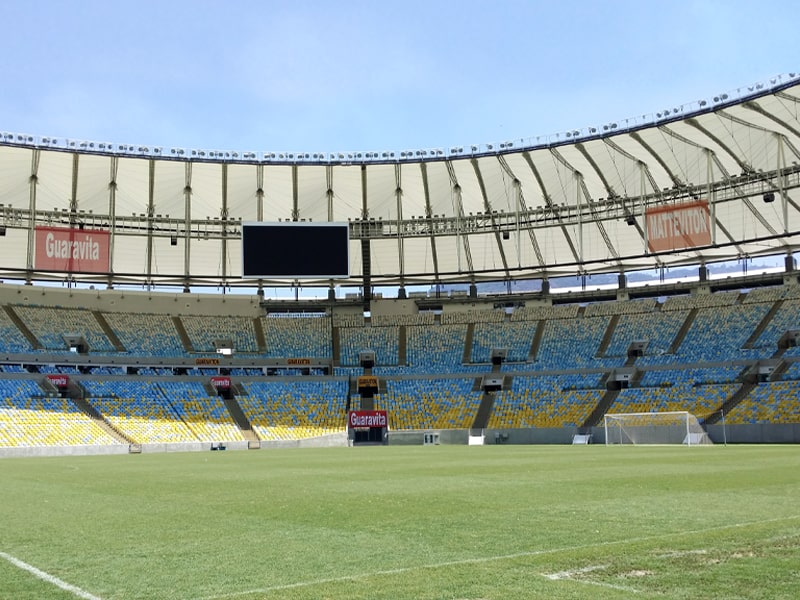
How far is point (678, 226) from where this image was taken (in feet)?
170

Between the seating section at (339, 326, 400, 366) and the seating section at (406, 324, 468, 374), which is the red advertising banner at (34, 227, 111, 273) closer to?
the seating section at (339, 326, 400, 366)

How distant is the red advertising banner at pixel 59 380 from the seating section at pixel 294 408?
12.4 meters

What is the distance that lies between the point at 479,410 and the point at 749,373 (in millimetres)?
18870

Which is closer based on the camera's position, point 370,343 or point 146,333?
point 146,333

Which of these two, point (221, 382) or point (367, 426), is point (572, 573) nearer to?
point (367, 426)

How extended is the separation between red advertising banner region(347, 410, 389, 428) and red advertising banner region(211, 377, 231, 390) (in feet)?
33.0

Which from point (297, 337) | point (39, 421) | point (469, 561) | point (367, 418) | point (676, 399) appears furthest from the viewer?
point (297, 337)

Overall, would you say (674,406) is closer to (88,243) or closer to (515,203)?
(515,203)

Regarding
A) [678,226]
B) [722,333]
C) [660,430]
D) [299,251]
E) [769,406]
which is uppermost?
[299,251]

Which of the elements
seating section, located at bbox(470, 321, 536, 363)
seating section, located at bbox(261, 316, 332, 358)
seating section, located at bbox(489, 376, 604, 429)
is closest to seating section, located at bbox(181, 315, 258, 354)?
seating section, located at bbox(261, 316, 332, 358)

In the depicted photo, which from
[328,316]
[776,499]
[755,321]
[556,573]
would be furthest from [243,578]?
[328,316]

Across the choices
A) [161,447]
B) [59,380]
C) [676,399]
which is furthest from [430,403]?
[59,380]

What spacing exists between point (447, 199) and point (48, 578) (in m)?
55.4

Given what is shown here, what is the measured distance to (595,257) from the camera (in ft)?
213
